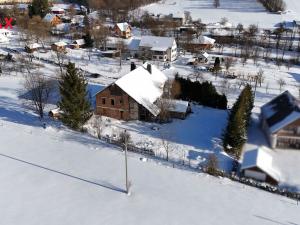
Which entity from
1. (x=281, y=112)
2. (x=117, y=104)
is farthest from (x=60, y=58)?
(x=281, y=112)

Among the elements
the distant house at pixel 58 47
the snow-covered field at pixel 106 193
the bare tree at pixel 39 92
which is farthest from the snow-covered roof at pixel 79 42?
the snow-covered field at pixel 106 193

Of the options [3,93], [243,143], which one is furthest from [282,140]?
[3,93]

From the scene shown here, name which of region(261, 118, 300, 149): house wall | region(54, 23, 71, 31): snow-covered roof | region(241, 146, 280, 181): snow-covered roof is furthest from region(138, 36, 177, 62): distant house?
region(241, 146, 280, 181): snow-covered roof

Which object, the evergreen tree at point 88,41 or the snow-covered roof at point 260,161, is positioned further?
the evergreen tree at point 88,41

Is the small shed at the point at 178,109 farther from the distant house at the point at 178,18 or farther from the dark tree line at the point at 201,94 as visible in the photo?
the distant house at the point at 178,18

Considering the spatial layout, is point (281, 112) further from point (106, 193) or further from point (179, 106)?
point (106, 193)

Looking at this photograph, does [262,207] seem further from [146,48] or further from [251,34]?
[251,34]
